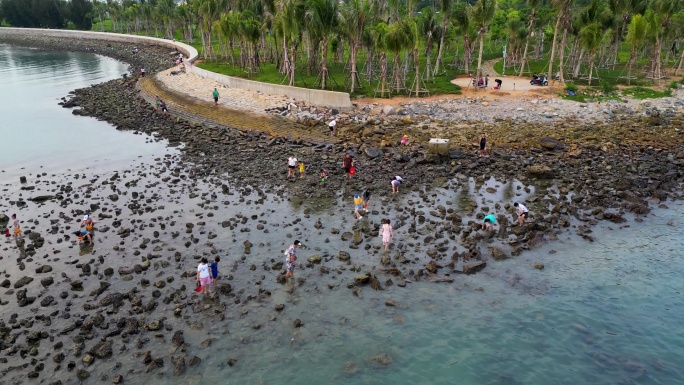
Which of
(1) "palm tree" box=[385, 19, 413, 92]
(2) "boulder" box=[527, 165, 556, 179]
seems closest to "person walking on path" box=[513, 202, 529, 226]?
(2) "boulder" box=[527, 165, 556, 179]

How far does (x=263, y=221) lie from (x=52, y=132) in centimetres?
3854

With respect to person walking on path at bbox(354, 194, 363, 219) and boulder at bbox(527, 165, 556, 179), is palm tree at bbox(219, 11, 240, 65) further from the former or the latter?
boulder at bbox(527, 165, 556, 179)

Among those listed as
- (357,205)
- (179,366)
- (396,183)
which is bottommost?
(179,366)

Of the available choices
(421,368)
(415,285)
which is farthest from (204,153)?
(421,368)

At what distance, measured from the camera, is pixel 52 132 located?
5469cm

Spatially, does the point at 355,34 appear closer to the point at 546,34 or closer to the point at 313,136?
the point at 313,136

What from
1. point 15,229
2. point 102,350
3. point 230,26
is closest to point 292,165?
point 15,229

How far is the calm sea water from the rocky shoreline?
4.25m

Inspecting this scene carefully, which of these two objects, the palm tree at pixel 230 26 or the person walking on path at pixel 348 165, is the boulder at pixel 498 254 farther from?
the palm tree at pixel 230 26

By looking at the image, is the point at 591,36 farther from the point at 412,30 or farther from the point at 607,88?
the point at 412,30

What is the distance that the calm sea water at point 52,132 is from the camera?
44.2m

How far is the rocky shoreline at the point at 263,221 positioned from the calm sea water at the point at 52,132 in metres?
4.25

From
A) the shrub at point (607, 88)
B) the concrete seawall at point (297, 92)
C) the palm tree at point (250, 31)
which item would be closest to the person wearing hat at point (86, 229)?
the concrete seawall at point (297, 92)

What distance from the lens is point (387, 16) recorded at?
222 feet
